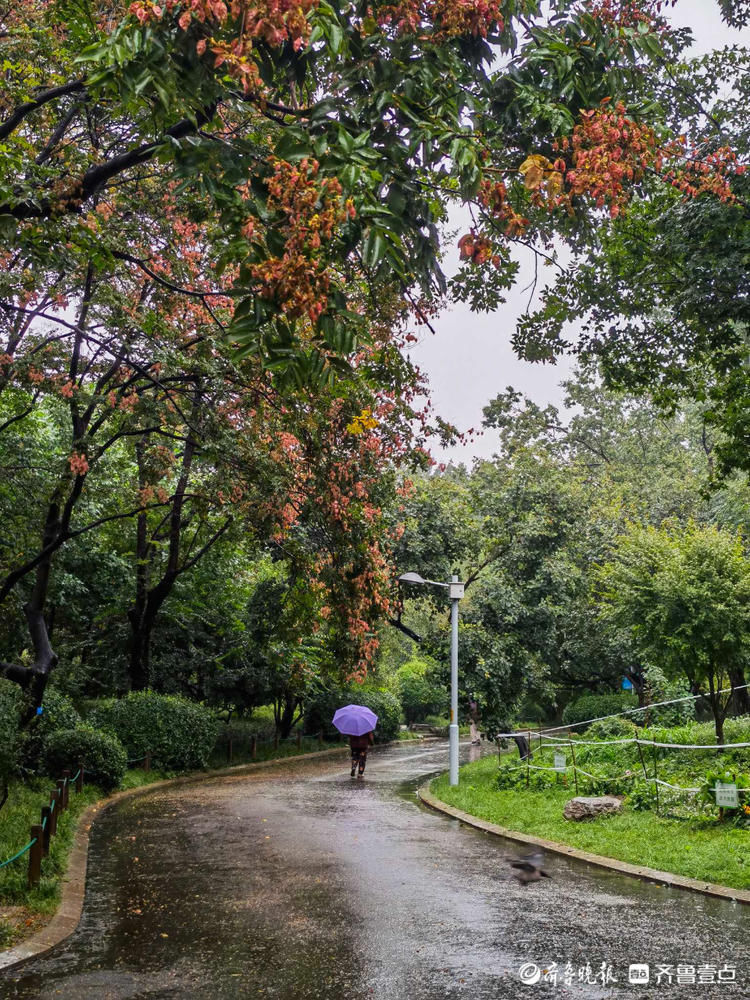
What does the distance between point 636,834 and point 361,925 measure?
5.45 m

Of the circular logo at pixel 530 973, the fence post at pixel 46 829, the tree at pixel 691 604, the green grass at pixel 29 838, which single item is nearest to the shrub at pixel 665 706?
the tree at pixel 691 604

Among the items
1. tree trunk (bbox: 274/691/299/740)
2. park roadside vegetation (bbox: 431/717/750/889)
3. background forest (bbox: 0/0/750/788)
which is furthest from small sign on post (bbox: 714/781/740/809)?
tree trunk (bbox: 274/691/299/740)

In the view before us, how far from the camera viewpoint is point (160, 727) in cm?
2059

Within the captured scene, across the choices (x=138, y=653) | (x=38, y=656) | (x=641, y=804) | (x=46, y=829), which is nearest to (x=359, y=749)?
(x=138, y=653)

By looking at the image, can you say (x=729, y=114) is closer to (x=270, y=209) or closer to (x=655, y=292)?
(x=655, y=292)

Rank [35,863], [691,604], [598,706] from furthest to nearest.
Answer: [598,706] → [691,604] → [35,863]

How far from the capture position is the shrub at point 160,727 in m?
20.3

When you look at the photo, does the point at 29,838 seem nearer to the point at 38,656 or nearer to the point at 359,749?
the point at 38,656

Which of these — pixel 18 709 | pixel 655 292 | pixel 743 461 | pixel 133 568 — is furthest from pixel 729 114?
pixel 133 568

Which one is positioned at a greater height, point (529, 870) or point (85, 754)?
point (85, 754)

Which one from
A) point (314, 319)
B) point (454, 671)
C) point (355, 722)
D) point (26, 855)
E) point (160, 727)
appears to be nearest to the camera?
point (314, 319)

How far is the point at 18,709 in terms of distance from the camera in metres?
12.8

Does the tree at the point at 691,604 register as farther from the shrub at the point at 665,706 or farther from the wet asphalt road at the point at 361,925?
the shrub at the point at 665,706

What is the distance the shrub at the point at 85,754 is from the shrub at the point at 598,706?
18666mm
